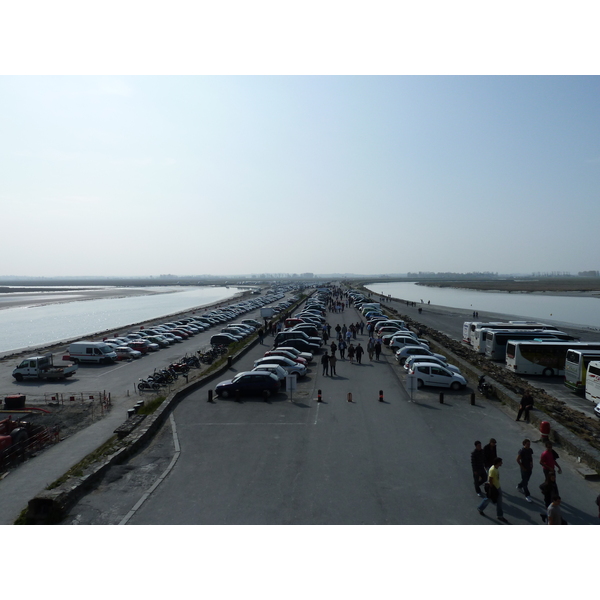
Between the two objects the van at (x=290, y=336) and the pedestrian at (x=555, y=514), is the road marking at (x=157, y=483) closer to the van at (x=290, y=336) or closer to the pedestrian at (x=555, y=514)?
the pedestrian at (x=555, y=514)

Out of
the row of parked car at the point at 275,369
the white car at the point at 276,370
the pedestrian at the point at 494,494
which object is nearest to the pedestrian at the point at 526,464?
the pedestrian at the point at 494,494

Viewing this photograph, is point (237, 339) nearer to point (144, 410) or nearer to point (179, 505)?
point (144, 410)

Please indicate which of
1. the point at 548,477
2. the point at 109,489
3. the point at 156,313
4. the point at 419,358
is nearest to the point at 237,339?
the point at 419,358

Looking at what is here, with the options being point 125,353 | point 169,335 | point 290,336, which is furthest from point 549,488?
point 169,335

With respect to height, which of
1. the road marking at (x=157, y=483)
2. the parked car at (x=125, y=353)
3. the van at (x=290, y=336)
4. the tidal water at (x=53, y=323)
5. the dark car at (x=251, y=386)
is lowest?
the tidal water at (x=53, y=323)

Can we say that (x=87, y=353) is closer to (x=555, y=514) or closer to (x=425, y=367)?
(x=425, y=367)

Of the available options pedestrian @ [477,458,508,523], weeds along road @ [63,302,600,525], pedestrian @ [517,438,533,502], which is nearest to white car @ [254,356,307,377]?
weeds along road @ [63,302,600,525]
